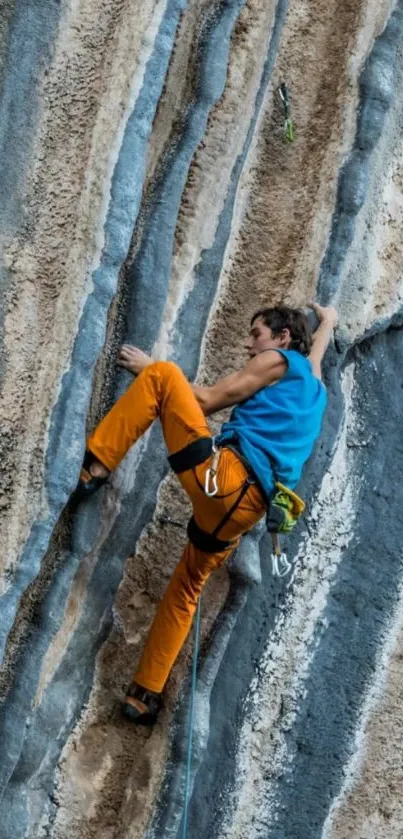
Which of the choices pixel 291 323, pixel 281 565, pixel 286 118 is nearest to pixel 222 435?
pixel 291 323

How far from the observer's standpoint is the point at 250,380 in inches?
171

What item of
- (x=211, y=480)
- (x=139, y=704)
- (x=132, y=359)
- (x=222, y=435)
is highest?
(x=132, y=359)

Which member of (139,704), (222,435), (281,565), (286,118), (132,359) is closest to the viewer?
(222,435)

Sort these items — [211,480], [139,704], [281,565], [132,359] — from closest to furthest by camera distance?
[211,480] < [132,359] < [139,704] < [281,565]

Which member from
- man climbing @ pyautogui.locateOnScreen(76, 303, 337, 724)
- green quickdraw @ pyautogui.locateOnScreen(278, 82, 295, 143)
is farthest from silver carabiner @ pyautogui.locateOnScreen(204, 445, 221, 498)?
green quickdraw @ pyautogui.locateOnScreen(278, 82, 295, 143)

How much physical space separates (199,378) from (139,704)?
3.31 ft

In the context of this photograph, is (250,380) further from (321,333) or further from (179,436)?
(321,333)

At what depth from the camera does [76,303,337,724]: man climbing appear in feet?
14.1

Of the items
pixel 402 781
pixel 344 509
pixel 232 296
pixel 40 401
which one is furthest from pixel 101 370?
pixel 402 781

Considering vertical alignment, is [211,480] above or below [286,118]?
below

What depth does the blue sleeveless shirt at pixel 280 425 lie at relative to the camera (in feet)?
14.1

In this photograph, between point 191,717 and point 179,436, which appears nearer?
point 179,436

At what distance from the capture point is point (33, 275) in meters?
4.27

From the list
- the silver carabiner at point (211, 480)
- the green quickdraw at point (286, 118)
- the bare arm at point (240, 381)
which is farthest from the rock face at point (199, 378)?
the silver carabiner at point (211, 480)
